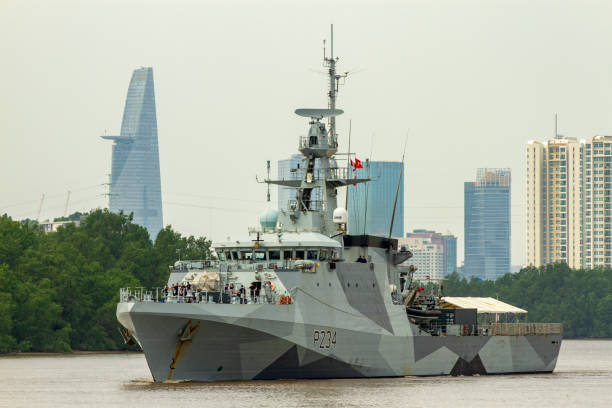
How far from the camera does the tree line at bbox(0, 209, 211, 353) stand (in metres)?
80.8

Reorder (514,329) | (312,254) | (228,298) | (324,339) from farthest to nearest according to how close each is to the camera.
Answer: (514,329)
(312,254)
(324,339)
(228,298)

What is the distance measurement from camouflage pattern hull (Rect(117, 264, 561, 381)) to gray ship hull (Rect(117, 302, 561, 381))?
4 cm

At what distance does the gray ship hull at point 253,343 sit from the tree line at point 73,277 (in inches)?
1320

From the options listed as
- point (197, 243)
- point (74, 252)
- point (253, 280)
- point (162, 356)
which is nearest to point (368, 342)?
point (253, 280)

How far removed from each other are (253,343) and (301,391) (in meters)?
2.71

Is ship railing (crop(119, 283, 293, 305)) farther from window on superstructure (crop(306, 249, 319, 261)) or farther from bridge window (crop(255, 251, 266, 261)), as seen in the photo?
window on superstructure (crop(306, 249, 319, 261))

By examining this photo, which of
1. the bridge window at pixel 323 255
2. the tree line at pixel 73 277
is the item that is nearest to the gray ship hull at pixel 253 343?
the bridge window at pixel 323 255

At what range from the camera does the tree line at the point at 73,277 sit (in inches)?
3182

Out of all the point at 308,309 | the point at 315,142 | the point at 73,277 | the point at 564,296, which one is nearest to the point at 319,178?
the point at 315,142

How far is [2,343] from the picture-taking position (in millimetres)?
77250

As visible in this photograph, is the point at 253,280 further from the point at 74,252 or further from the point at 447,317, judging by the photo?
the point at 74,252

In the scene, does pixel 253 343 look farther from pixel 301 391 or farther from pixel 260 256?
pixel 260 256

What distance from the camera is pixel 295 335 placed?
1762 inches

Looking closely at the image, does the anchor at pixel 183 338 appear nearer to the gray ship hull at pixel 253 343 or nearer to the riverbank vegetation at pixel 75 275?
the gray ship hull at pixel 253 343
